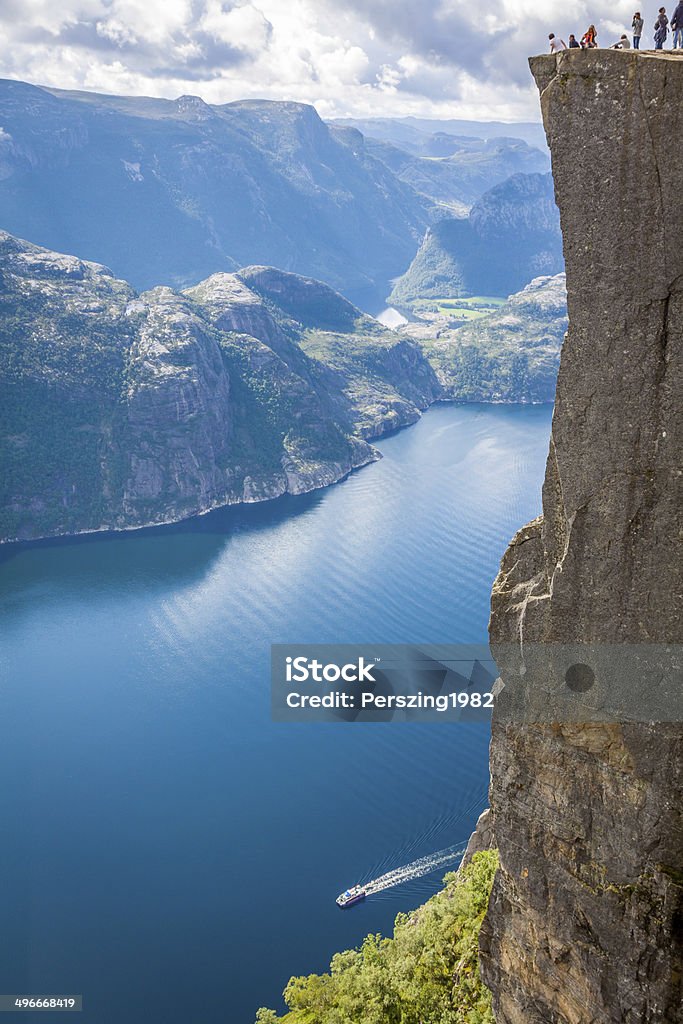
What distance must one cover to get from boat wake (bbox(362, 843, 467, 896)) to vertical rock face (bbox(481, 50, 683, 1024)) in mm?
37006

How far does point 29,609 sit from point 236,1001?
55769 mm

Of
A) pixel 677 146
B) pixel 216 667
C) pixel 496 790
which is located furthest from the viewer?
pixel 216 667

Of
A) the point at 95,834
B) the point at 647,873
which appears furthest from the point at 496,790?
the point at 95,834

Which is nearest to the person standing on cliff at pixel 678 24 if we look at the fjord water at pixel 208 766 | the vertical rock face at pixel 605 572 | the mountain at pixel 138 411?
the vertical rock face at pixel 605 572

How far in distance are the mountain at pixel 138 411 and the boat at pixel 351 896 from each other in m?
80.2

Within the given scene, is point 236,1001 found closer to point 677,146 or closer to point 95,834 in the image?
point 95,834

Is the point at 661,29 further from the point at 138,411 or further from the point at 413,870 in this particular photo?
the point at 138,411

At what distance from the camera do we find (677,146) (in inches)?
458

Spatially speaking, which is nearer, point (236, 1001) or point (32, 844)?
point (236, 1001)

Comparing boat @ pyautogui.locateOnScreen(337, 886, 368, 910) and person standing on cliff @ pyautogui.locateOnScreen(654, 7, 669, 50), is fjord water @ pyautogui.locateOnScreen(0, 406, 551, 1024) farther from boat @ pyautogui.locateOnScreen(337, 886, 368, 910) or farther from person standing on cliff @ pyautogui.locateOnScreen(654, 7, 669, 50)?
person standing on cliff @ pyautogui.locateOnScreen(654, 7, 669, 50)

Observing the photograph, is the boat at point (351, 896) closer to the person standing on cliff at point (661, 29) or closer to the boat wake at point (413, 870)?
the boat wake at point (413, 870)

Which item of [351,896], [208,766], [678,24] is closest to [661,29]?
[678,24]

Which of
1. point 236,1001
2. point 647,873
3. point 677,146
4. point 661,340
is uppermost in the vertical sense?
point 677,146

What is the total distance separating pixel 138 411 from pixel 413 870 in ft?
338
